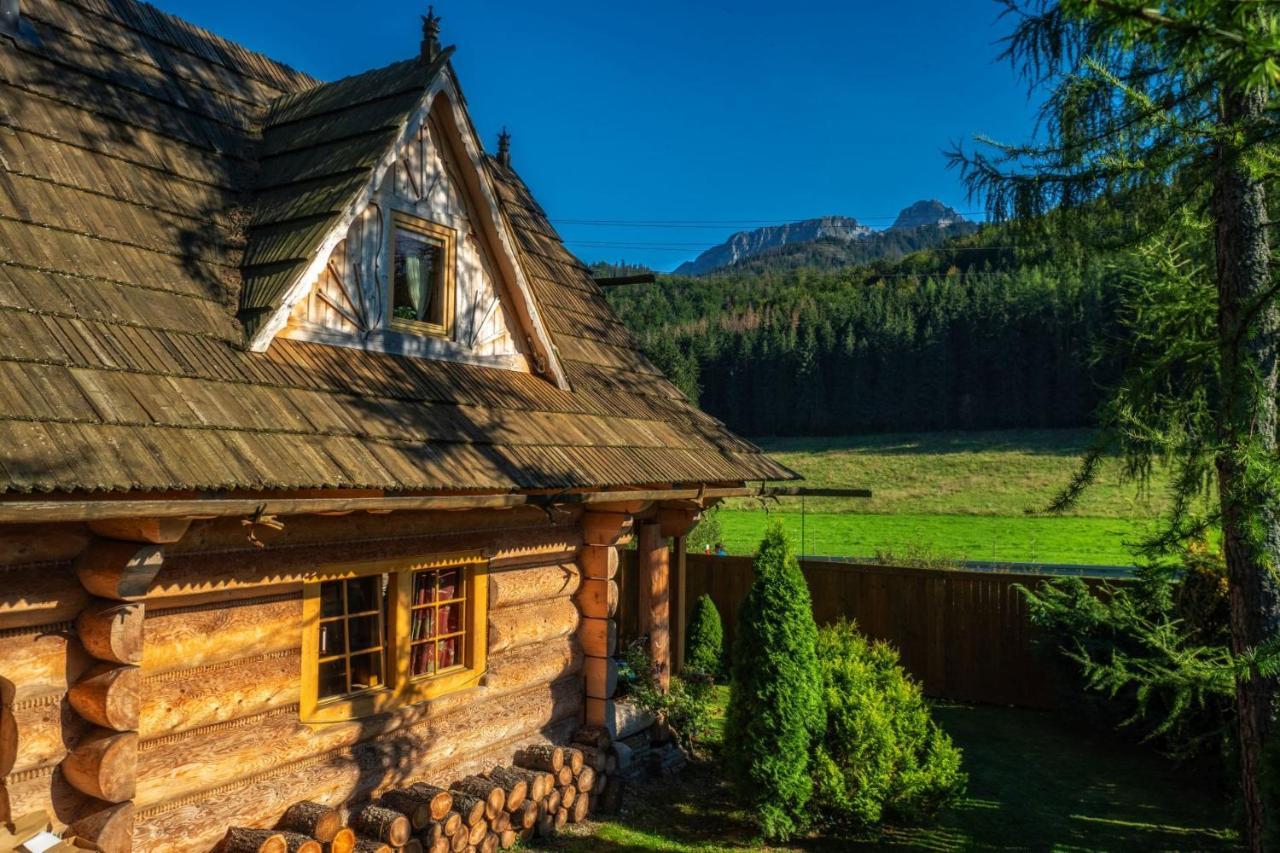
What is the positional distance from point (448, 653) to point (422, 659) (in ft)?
0.83

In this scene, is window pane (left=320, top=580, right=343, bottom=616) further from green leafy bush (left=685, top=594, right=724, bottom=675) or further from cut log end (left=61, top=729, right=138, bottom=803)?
green leafy bush (left=685, top=594, right=724, bottom=675)

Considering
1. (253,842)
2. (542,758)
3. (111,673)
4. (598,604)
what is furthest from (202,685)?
(598,604)

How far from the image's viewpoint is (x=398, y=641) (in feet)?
20.8

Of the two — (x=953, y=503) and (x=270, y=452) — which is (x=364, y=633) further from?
(x=953, y=503)

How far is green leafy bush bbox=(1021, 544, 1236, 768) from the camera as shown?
8.77m

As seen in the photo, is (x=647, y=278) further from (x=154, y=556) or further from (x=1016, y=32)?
(x=154, y=556)

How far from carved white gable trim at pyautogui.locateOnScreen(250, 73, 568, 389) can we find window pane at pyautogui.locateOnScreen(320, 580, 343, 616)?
5.56ft

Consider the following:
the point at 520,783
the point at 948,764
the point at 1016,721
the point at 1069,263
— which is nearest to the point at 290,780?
the point at 520,783

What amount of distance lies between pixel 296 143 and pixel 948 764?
7.80 m

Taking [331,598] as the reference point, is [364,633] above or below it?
below

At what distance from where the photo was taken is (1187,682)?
255 inches

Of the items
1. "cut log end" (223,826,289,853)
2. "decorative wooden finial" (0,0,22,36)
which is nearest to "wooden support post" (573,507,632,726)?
"cut log end" (223,826,289,853)

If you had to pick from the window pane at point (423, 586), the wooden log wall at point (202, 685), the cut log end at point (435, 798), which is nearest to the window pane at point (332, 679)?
the wooden log wall at point (202, 685)

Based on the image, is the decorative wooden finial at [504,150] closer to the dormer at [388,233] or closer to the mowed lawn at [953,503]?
the dormer at [388,233]
